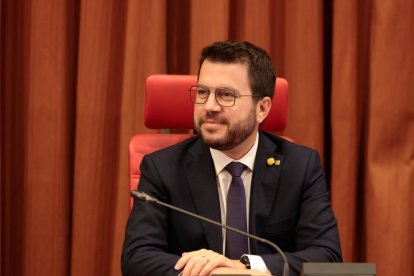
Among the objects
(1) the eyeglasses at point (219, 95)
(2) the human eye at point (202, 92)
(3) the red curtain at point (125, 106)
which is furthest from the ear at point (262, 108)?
(3) the red curtain at point (125, 106)

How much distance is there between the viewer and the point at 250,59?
89.8 inches

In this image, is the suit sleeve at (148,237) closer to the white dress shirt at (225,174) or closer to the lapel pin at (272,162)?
the white dress shirt at (225,174)

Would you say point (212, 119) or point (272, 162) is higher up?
point (212, 119)

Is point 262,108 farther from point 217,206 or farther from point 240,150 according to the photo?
point 217,206

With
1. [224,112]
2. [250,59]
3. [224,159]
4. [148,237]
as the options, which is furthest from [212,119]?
[148,237]

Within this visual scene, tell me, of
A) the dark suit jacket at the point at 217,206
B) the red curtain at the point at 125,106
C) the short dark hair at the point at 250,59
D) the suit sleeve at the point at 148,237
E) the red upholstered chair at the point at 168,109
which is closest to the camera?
the suit sleeve at the point at 148,237

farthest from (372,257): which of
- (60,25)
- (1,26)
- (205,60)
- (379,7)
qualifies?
(1,26)

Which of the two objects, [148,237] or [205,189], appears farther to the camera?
[205,189]

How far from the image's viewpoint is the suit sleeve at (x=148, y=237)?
77.9 inches

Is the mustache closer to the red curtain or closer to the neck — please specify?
the neck

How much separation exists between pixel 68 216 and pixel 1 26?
0.99 m

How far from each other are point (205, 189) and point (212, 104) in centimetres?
30

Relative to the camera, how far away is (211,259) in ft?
5.99

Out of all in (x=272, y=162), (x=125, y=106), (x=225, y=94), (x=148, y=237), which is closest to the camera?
(x=148, y=237)
